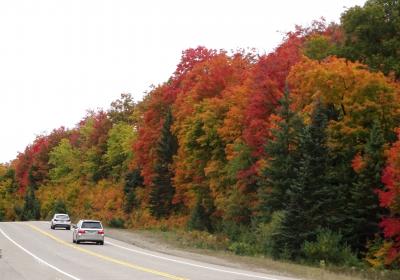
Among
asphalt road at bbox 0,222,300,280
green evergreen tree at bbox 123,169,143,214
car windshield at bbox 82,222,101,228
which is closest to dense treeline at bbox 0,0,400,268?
green evergreen tree at bbox 123,169,143,214

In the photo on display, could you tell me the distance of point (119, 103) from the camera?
108m

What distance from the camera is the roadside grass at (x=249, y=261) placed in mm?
25047

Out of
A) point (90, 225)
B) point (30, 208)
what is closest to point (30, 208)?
point (30, 208)

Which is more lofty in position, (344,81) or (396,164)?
(344,81)

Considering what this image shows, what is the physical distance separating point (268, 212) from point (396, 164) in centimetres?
1192

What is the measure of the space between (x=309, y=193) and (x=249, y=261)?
989cm

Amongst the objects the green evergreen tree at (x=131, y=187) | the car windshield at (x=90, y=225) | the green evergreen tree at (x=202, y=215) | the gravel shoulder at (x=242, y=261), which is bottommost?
the gravel shoulder at (x=242, y=261)

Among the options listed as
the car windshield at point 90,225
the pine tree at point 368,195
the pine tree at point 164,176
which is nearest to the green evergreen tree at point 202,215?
the pine tree at point 164,176

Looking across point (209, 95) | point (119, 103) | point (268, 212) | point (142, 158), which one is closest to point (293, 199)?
point (268, 212)

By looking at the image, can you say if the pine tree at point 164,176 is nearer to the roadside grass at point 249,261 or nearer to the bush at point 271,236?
the roadside grass at point 249,261

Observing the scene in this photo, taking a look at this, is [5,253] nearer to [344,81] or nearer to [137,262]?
[137,262]

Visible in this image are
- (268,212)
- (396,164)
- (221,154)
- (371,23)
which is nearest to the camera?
(396,164)

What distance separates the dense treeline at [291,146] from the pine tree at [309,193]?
70 millimetres

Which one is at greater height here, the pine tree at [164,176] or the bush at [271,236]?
the pine tree at [164,176]
